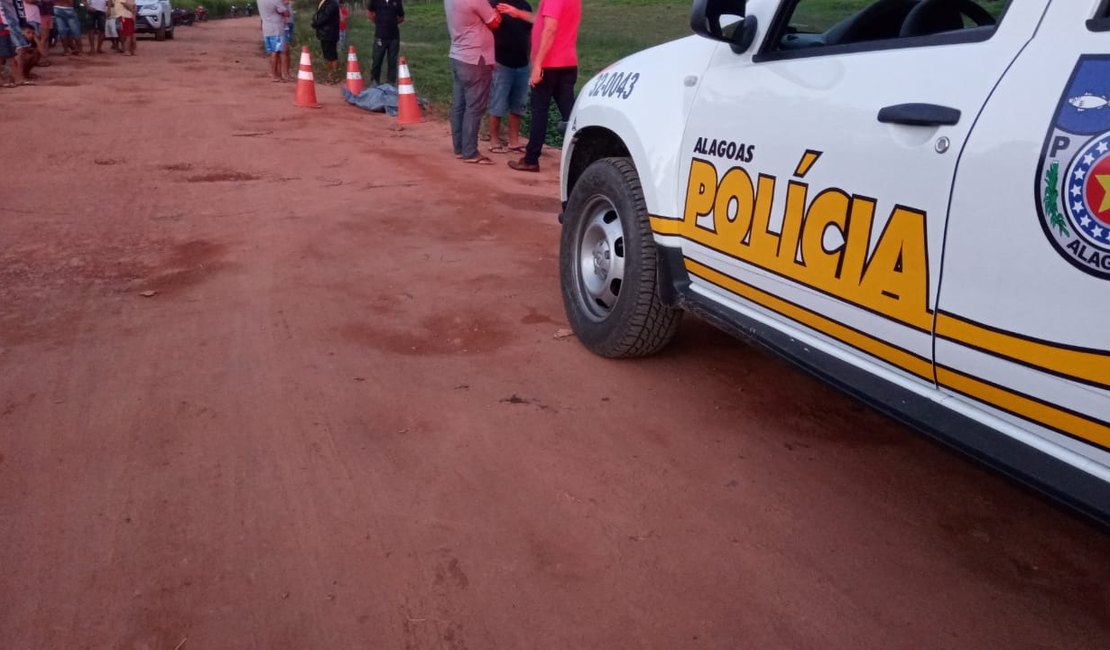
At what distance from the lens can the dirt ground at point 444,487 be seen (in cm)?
248

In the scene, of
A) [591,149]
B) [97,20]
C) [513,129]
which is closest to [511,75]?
[513,129]

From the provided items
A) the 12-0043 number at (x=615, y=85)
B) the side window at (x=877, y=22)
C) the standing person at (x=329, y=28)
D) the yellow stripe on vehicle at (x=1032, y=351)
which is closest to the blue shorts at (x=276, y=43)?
the standing person at (x=329, y=28)

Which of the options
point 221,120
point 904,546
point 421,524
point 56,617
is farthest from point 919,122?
point 221,120

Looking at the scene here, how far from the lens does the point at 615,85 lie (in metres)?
4.22

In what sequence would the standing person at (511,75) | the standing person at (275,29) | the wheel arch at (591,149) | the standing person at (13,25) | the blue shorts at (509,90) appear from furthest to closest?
the standing person at (275,29), the standing person at (13,25), the blue shorts at (509,90), the standing person at (511,75), the wheel arch at (591,149)

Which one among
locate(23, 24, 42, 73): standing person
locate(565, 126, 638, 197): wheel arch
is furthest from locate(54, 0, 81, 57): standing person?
locate(565, 126, 638, 197): wheel arch

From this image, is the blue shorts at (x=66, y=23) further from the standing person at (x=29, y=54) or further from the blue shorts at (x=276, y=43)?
the blue shorts at (x=276, y=43)

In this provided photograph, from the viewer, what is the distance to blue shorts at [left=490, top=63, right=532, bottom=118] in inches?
381

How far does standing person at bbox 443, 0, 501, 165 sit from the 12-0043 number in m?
4.90

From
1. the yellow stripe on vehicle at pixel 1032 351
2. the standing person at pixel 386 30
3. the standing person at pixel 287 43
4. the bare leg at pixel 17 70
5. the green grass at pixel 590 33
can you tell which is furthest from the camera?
the standing person at pixel 287 43

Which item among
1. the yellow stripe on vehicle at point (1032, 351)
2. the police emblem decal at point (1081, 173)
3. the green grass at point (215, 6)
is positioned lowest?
the yellow stripe on vehicle at point (1032, 351)

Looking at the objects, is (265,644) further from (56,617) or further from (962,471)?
(962,471)

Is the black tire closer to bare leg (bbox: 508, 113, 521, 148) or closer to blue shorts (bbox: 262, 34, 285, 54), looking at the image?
bare leg (bbox: 508, 113, 521, 148)

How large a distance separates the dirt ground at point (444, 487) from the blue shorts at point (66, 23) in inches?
632
